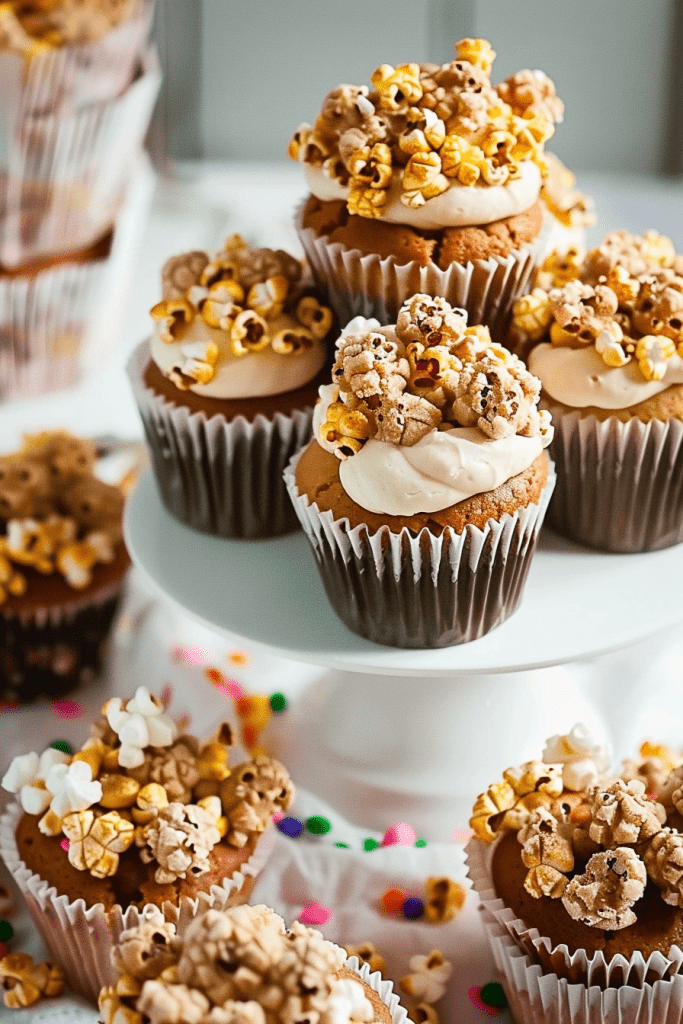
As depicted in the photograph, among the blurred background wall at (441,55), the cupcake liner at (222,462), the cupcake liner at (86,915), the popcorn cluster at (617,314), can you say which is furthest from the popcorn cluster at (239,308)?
the blurred background wall at (441,55)

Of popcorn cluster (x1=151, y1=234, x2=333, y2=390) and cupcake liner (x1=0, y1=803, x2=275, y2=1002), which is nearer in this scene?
cupcake liner (x1=0, y1=803, x2=275, y2=1002)

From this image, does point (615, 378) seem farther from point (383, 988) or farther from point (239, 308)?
point (383, 988)

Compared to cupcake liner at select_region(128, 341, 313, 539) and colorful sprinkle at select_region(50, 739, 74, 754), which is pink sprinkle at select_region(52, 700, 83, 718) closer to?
colorful sprinkle at select_region(50, 739, 74, 754)

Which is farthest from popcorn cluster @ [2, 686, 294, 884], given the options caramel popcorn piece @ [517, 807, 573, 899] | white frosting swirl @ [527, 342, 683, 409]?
white frosting swirl @ [527, 342, 683, 409]

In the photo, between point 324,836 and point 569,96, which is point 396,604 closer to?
point 324,836

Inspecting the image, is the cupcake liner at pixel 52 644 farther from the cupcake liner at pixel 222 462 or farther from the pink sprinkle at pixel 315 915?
the pink sprinkle at pixel 315 915

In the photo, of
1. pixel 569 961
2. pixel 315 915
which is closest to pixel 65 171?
pixel 315 915
